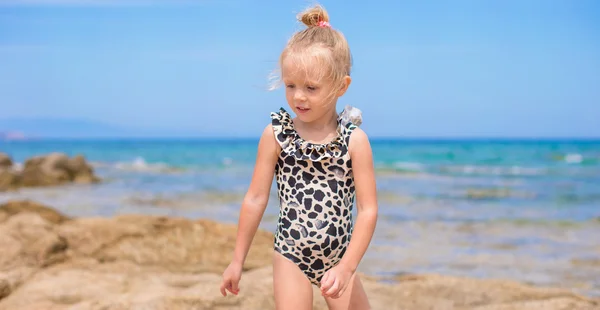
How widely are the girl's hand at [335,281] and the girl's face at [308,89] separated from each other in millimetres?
688

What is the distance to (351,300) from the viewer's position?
3.01 meters

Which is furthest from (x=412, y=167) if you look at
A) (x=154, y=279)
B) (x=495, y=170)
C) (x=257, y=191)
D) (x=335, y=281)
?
(x=335, y=281)

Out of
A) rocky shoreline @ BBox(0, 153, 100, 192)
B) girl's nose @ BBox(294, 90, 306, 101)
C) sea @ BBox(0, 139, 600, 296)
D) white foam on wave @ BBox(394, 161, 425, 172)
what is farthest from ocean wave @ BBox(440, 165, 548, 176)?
girl's nose @ BBox(294, 90, 306, 101)

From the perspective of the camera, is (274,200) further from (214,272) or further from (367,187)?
(367,187)

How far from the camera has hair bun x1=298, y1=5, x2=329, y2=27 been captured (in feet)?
9.82

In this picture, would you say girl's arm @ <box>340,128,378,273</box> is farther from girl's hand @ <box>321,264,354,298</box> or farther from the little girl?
girl's hand @ <box>321,264,354,298</box>

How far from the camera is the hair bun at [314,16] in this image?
2.99m

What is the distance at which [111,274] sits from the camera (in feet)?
16.2

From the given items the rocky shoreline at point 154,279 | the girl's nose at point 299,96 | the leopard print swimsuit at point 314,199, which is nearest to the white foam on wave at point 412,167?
the rocky shoreline at point 154,279

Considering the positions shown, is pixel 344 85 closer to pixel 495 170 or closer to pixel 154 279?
pixel 154 279

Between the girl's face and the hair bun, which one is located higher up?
the hair bun

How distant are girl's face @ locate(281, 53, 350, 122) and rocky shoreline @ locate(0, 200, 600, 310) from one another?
176cm

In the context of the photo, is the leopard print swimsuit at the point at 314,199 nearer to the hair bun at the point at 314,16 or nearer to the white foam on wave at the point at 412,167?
the hair bun at the point at 314,16

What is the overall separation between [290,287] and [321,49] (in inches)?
41.2
